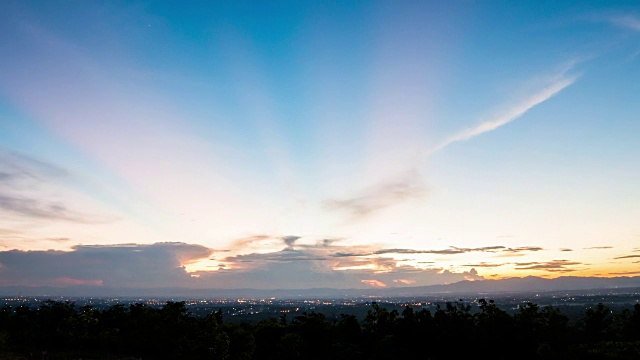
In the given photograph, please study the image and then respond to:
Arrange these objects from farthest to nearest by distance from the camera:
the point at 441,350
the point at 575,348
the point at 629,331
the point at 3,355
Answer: the point at 629,331 < the point at 441,350 < the point at 575,348 < the point at 3,355

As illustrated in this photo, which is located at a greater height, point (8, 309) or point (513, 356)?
point (8, 309)

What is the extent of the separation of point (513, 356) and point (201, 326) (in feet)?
88.6

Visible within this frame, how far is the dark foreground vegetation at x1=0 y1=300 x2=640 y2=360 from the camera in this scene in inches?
1398

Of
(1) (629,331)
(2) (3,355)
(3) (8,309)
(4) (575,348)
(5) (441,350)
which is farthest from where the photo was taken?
(3) (8,309)

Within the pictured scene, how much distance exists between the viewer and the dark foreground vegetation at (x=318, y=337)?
35500 mm

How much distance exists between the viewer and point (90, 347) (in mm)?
39438

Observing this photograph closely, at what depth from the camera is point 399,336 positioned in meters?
39.2

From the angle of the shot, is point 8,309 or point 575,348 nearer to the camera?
point 575,348

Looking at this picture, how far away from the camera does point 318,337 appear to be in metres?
39.4

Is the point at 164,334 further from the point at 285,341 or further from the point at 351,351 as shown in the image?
the point at 351,351

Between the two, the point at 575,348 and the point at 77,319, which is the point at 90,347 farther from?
the point at 575,348

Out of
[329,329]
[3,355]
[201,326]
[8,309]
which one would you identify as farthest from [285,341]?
[8,309]

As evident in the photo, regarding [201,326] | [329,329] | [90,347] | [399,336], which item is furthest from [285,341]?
[90,347]

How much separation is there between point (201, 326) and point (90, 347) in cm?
1072
